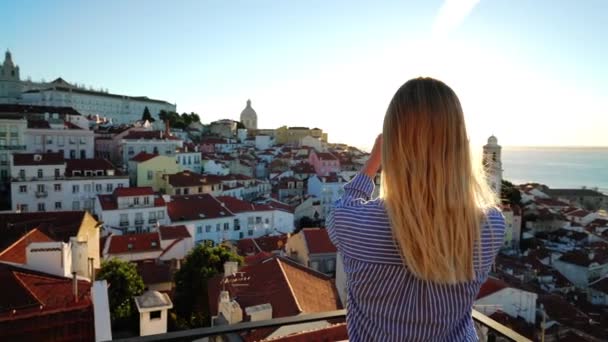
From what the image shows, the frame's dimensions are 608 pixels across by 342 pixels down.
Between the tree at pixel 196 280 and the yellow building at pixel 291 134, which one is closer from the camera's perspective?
the tree at pixel 196 280

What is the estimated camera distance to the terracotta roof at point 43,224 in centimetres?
1011

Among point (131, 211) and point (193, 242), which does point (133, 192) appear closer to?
point (131, 211)

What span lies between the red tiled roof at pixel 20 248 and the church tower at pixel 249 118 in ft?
203

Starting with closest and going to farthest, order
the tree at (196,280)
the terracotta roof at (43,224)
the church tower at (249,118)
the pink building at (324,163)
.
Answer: the terracotta roof at (43,224) → the tree at (196,280) → the pink building at (324,163) → the church tower at (249,118)

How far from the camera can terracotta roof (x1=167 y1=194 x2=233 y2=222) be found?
21469mm

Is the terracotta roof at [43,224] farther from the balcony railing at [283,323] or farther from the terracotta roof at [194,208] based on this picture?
the balcony railing at [283,323]

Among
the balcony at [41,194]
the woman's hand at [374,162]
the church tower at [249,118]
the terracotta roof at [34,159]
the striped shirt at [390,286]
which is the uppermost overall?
the church tower at [249,118]

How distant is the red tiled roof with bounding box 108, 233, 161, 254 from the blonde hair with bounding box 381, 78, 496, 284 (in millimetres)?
17204

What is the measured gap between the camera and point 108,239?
16.9 meters

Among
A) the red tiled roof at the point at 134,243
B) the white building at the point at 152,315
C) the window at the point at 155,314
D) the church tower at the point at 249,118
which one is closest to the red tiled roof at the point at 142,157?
the red tiled roof at the point at 134,243

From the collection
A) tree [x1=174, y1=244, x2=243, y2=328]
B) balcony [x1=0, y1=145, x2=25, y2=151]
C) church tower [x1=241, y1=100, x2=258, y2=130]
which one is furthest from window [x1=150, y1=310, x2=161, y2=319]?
church tower [x1=241, y1=100, x2=258, y2=130]

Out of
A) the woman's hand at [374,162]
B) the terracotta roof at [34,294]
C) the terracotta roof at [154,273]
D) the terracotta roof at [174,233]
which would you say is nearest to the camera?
the woman's hand at [374,162]

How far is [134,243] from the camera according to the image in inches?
666

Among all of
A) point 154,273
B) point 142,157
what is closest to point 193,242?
point 154,273
